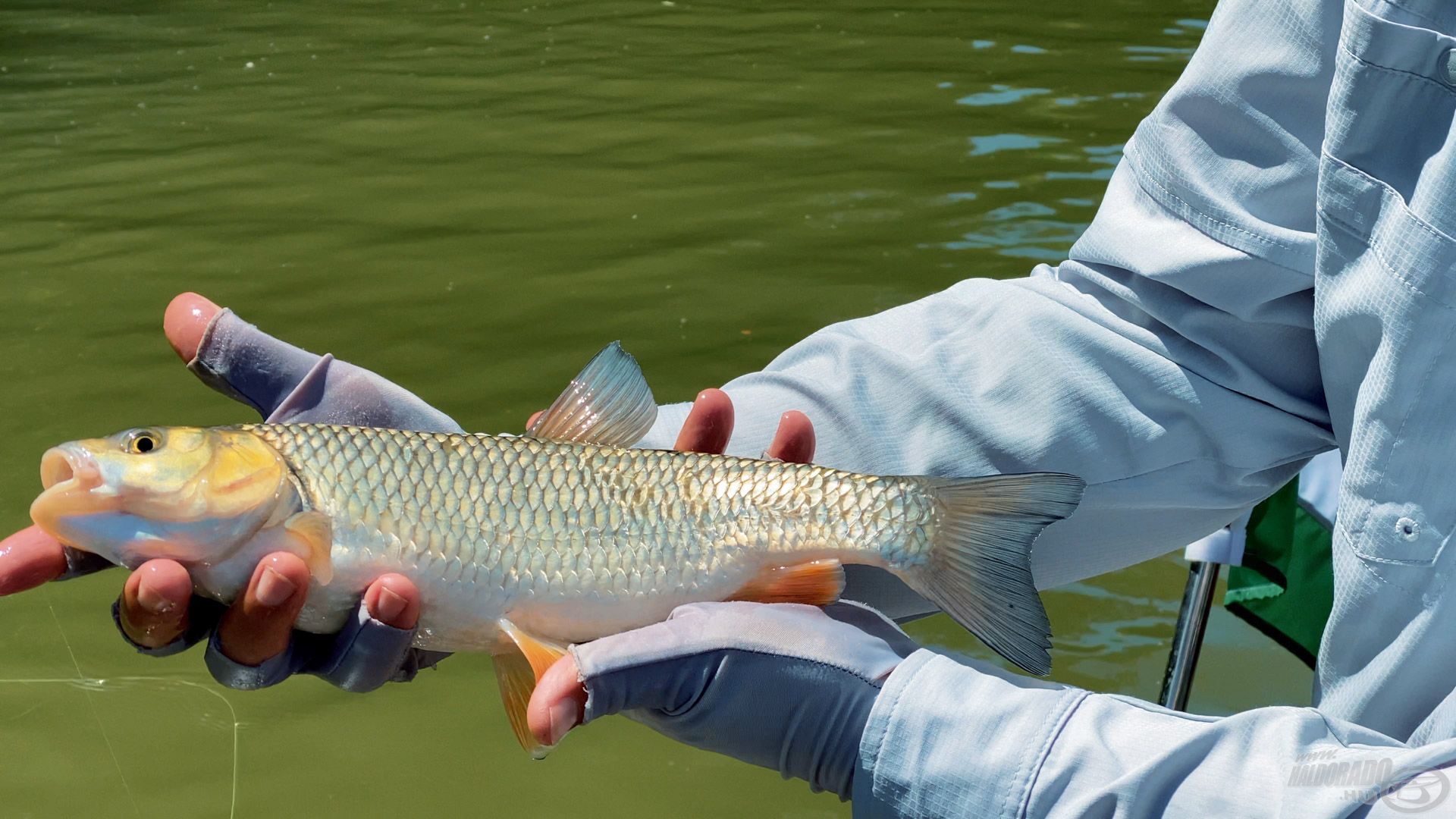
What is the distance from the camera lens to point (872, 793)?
5.32ft

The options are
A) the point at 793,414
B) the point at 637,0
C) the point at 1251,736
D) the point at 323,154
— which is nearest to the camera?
the point at 1251,736

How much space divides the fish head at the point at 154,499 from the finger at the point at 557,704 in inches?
17.1

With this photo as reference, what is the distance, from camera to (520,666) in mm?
1938

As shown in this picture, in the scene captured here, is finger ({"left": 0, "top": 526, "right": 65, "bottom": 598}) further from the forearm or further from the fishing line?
the fishing line

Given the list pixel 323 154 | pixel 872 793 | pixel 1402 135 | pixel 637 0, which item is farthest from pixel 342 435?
pixel 637 0

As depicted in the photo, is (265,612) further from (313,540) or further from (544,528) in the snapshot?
(544,528)

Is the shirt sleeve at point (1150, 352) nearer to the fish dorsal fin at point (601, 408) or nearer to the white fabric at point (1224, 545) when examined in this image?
the fish dorsal fin at point (601, 408)

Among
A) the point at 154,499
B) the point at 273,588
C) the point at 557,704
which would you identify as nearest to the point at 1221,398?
the point at 557,704

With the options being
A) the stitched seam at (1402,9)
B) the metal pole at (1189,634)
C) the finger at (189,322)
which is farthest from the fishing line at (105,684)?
the stitched seam at (1402,9)

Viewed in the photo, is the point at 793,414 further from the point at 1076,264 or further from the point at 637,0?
the point at 637,0

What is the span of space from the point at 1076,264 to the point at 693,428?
0.61 metres

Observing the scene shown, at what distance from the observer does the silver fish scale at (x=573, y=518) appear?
1.85 meters

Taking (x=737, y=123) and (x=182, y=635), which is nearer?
(x=182, y=635)

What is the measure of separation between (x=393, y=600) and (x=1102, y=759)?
881mm
